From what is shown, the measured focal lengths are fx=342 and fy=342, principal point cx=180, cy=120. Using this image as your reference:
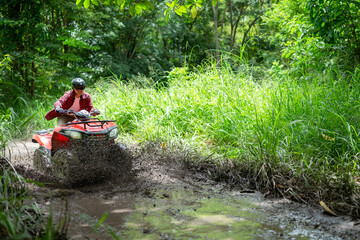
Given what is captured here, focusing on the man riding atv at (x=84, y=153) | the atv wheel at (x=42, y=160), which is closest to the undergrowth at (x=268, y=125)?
the man riding atv at (x=84, y=153)

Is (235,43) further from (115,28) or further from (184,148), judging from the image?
(184,148)

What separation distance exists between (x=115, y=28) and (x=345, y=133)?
13.4 meters

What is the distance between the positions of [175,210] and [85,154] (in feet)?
4.65

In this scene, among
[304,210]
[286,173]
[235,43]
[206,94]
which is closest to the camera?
[304,210]

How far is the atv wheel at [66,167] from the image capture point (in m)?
3.78

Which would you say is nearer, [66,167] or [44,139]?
[66,167]

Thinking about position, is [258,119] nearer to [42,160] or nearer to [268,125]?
[268,125]

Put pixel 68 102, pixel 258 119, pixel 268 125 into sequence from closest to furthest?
1. pixel 268 125
2. pixel 258 119
3. pixel 68 102

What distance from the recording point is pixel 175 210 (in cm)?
302

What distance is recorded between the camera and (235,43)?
2183 centimetres

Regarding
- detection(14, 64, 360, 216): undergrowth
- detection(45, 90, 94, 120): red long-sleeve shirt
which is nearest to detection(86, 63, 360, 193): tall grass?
detection(14, 64, 360, 216): undergrowth

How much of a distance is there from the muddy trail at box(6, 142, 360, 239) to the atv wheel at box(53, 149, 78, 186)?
0.41 ft

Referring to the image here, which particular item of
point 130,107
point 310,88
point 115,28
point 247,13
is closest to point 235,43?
point 247,13

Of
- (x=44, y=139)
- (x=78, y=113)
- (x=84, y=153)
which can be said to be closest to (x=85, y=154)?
(x=84, y=153)
